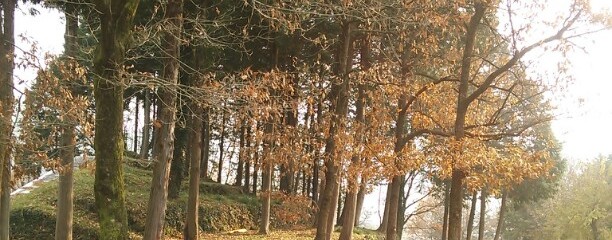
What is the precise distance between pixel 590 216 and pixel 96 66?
3014 cm

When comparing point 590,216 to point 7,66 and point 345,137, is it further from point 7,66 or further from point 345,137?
point 7,66

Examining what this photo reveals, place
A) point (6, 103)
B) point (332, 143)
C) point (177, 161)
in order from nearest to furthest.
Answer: point (6, 103) < point (332, 143) < point (177, 161)

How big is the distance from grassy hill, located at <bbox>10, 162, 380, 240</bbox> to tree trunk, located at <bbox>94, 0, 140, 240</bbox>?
5905mm

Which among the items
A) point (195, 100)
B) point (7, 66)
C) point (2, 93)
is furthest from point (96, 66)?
point (7, 66)

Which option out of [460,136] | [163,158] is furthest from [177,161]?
[460,136]

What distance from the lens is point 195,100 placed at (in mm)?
6285

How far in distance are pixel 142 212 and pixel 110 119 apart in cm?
937

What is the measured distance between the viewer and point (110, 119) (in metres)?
5.67

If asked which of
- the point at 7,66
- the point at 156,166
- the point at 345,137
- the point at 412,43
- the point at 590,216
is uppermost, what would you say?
the point at 412,43

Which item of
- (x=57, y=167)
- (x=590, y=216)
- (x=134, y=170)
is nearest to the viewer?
(x=57, y=167)

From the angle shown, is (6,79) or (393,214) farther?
(393,214)

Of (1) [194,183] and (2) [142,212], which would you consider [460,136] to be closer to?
(1) [194,183]

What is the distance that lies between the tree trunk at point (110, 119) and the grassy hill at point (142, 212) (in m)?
5.90

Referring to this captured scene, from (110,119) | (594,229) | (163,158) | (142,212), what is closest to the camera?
(110,119)
